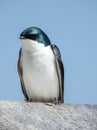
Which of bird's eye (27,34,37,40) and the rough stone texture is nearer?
the rough stone texture

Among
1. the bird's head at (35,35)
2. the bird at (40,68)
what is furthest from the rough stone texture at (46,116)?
the bird's head at (35,35)

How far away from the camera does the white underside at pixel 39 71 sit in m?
2.84

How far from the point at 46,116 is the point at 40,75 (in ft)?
1.74

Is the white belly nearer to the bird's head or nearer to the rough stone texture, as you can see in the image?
the bird's head

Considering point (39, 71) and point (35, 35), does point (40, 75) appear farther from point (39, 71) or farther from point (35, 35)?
point (35, 35)

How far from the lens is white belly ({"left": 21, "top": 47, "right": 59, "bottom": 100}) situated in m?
2.84

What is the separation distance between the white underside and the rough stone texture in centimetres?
31

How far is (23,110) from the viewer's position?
2.41m

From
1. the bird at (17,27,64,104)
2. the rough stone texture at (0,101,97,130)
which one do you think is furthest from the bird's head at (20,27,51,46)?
the rough stone texture at (0,101,97,130)

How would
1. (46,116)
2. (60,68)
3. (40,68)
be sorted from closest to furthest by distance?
(46,116), (40,68), (60,68)

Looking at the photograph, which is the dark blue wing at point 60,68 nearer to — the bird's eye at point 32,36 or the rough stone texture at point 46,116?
the bird's eye at point 32,36

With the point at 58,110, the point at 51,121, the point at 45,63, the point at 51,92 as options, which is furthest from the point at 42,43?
the point at 51,121

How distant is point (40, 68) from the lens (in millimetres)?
2846

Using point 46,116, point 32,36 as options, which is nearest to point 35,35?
point 32,36
